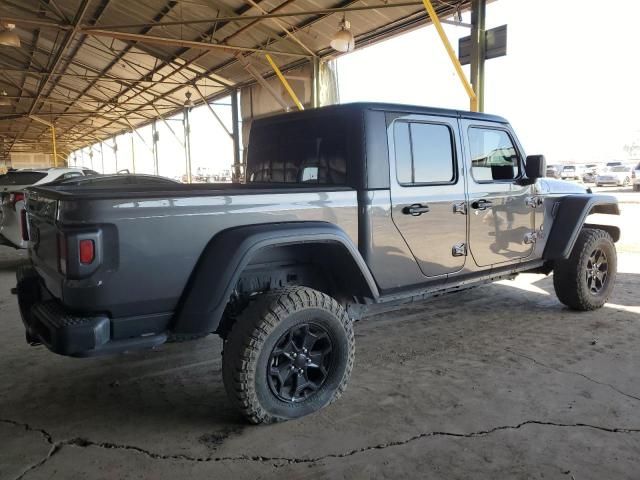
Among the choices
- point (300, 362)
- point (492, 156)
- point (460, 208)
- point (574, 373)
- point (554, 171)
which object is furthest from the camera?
point (554, 171)

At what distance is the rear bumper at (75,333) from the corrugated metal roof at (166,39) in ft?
30.2

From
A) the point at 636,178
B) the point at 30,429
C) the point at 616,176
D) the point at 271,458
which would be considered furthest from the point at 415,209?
the point at 616,176

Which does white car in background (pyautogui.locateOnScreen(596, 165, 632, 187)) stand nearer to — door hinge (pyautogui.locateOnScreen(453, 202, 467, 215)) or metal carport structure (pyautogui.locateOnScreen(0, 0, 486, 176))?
metal carport structure (pyautogui.locateOnScreen(0, 0, 486, 176))

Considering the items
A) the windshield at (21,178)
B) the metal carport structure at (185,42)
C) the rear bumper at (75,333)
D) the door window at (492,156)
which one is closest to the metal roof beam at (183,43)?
the metal carport structure at (185,42)

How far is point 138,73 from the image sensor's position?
65.6 ft

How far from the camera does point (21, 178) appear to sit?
27.8 ft

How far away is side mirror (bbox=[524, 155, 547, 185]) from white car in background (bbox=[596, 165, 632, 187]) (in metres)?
26.8

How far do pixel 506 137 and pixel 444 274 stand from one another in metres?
1.47

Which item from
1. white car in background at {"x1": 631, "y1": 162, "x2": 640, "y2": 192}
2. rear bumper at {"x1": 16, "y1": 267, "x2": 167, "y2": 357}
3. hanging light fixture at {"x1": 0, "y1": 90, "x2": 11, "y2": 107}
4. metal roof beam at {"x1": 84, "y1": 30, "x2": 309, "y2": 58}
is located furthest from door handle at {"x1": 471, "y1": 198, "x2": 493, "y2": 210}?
hanging light fixture at {"x1": 0, "y1": 90, "x2": 11, "y2": 107}

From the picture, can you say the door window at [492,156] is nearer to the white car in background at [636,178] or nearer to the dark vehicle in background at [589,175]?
the white car in background at [636,178]

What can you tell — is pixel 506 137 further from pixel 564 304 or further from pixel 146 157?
pixel 146 157

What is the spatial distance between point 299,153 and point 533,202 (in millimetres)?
2131

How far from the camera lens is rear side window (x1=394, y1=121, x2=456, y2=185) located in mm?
3393

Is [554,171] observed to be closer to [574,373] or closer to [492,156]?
[492,156]
